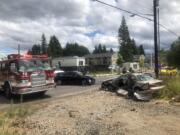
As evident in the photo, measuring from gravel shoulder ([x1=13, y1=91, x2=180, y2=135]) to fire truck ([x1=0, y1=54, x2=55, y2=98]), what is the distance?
11.3ft

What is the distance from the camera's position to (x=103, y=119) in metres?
11.2

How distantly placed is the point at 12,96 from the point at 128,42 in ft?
286

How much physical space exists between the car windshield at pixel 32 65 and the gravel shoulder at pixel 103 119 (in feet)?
12.5

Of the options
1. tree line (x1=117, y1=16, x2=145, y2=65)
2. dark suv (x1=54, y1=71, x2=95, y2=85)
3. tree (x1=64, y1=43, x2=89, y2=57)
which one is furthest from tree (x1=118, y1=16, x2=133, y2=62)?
dark suv (x1=54, y1=71, x2=95, y2=85)

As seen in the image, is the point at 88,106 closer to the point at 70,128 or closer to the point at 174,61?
the point at 70,128

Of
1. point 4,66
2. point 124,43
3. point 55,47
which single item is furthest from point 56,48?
point 4,66

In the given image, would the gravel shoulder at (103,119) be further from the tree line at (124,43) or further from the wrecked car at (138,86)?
the tree line at (124,43)

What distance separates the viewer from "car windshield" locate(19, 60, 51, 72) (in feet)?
56.5

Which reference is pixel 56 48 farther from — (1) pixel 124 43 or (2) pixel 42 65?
(2) pixel 42 65

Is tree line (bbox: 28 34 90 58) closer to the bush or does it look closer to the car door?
Result: the car door

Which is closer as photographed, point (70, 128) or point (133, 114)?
point (70, 128)

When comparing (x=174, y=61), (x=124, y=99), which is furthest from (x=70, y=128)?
(x=174, y=61)

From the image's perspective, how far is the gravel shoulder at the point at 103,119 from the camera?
9531mm

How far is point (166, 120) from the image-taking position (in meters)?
11.2
